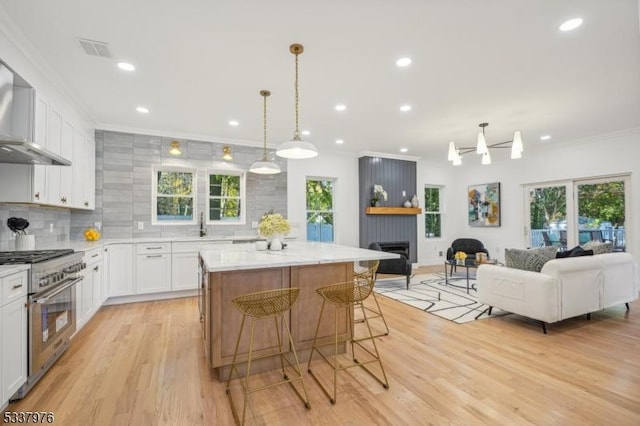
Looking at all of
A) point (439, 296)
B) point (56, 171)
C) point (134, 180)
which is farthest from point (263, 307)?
point (134, 180)

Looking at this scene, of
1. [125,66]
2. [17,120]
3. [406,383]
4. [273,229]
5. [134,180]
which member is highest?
[125,66]

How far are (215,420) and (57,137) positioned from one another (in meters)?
3.39

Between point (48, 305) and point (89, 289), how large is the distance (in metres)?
1.12

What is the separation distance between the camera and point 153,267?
4434 millimetres

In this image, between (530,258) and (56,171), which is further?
(530,258)

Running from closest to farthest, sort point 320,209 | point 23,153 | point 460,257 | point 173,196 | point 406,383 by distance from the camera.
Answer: point 406,383, point 23,153, point 173,196, point 460,257, point 320,209

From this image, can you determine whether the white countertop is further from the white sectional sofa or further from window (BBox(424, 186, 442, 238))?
window (BBox(424, 186, 442, 238))

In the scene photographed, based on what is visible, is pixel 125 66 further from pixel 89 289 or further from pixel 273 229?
pixel 89 289

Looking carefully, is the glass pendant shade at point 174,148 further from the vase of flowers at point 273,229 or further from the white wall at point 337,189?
the vase of flowers at point 273,229

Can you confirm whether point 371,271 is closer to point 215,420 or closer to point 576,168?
point 215,420

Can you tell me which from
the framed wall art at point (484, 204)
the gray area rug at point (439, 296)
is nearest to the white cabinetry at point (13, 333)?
the gray area rug at point (439, 296)

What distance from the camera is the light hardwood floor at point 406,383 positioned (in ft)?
6.22

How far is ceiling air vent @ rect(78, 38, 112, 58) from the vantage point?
2.54m

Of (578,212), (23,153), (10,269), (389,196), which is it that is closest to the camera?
(10,269)
